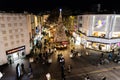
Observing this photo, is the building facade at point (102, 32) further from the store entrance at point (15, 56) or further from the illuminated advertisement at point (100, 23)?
the store entrance at point (15, 56)

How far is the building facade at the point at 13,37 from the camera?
22.0m

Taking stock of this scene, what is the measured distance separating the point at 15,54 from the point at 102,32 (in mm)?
20151

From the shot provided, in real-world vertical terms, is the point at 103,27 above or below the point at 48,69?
above

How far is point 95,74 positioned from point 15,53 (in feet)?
49.4

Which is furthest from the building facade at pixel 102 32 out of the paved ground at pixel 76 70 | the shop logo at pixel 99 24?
the paved ground at pixel 76 70

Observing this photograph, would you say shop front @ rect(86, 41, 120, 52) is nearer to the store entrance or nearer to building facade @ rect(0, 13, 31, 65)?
building facade @ rect(0, 13, 31, 65)

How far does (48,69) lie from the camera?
21406 millimetres

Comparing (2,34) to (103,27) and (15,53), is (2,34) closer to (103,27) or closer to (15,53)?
(15,53)

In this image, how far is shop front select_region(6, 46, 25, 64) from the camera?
77.3 feet

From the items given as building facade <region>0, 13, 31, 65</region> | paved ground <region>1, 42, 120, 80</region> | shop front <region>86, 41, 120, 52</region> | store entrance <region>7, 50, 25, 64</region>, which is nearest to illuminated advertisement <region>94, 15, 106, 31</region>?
shop front <region>86, 41, 120, 52</region>

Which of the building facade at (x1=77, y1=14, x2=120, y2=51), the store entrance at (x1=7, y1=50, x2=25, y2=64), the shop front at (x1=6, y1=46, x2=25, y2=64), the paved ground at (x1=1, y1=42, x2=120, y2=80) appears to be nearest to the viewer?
the paved ground at (x1=1, y1=42, x2=120, y2=80)

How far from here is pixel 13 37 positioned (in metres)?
23.9

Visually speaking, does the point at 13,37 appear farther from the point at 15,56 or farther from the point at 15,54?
the point at 15,56

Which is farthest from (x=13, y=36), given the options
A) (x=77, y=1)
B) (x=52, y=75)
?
(x=77, y=1)
